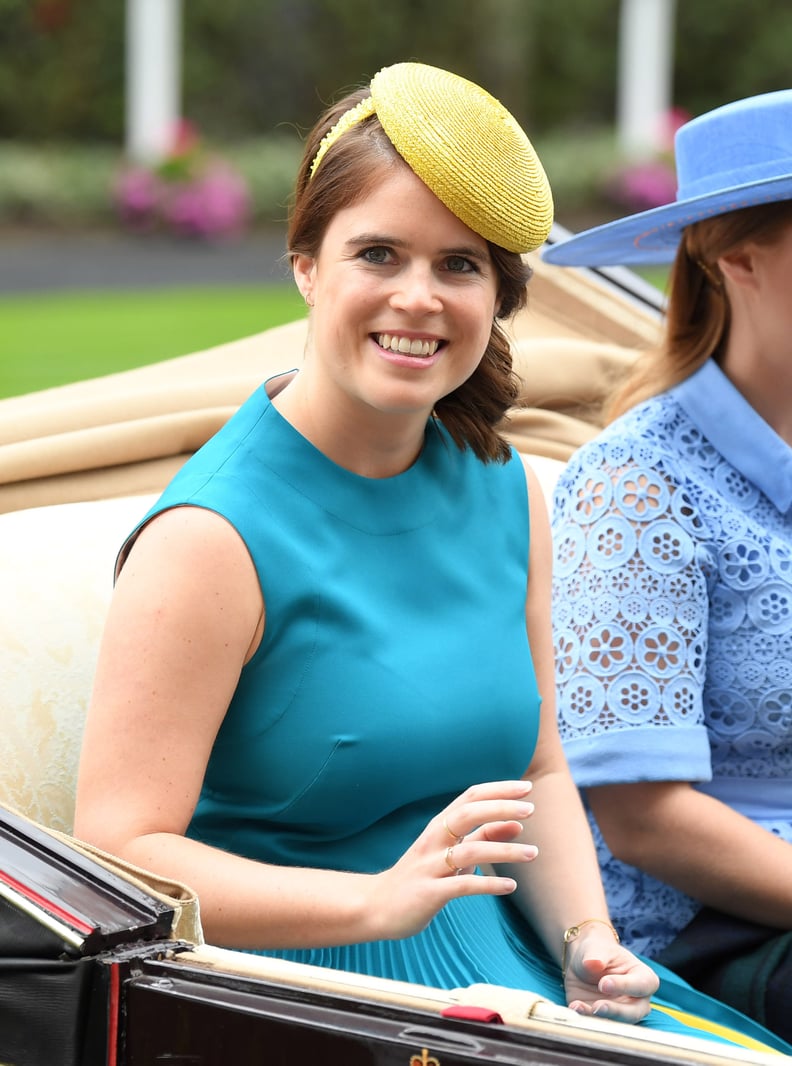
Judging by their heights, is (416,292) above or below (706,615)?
above

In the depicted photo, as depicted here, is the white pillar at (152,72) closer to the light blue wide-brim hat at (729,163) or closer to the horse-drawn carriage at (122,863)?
the horse-drawn carriage at (122,863)

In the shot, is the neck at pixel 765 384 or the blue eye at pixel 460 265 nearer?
the blue eye at pixel 460 265

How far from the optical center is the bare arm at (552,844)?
71.4 inches

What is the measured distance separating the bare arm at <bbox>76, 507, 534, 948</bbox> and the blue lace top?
0.58 meters

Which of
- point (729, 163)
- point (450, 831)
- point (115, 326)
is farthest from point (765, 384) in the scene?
point (115, 326)

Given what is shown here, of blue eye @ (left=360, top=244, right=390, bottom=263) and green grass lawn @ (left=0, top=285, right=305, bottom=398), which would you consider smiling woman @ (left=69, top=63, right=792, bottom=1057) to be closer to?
blue eye @ (left=360, top=244, right=390, bottom=263)

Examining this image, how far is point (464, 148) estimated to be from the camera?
1627 mm

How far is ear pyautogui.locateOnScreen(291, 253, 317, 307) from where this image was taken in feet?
5.74

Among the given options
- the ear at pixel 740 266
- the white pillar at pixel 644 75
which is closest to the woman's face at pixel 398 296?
the ear at pixel 740 266

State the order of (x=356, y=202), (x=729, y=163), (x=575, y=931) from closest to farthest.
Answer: (x=356, y=202) < (x=575, y=931) < (x=729, y=163)

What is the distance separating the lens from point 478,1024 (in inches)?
45.4

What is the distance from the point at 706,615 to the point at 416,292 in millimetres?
670

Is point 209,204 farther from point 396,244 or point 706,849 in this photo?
point 396,244

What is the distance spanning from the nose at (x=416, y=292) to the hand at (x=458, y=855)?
499mm
